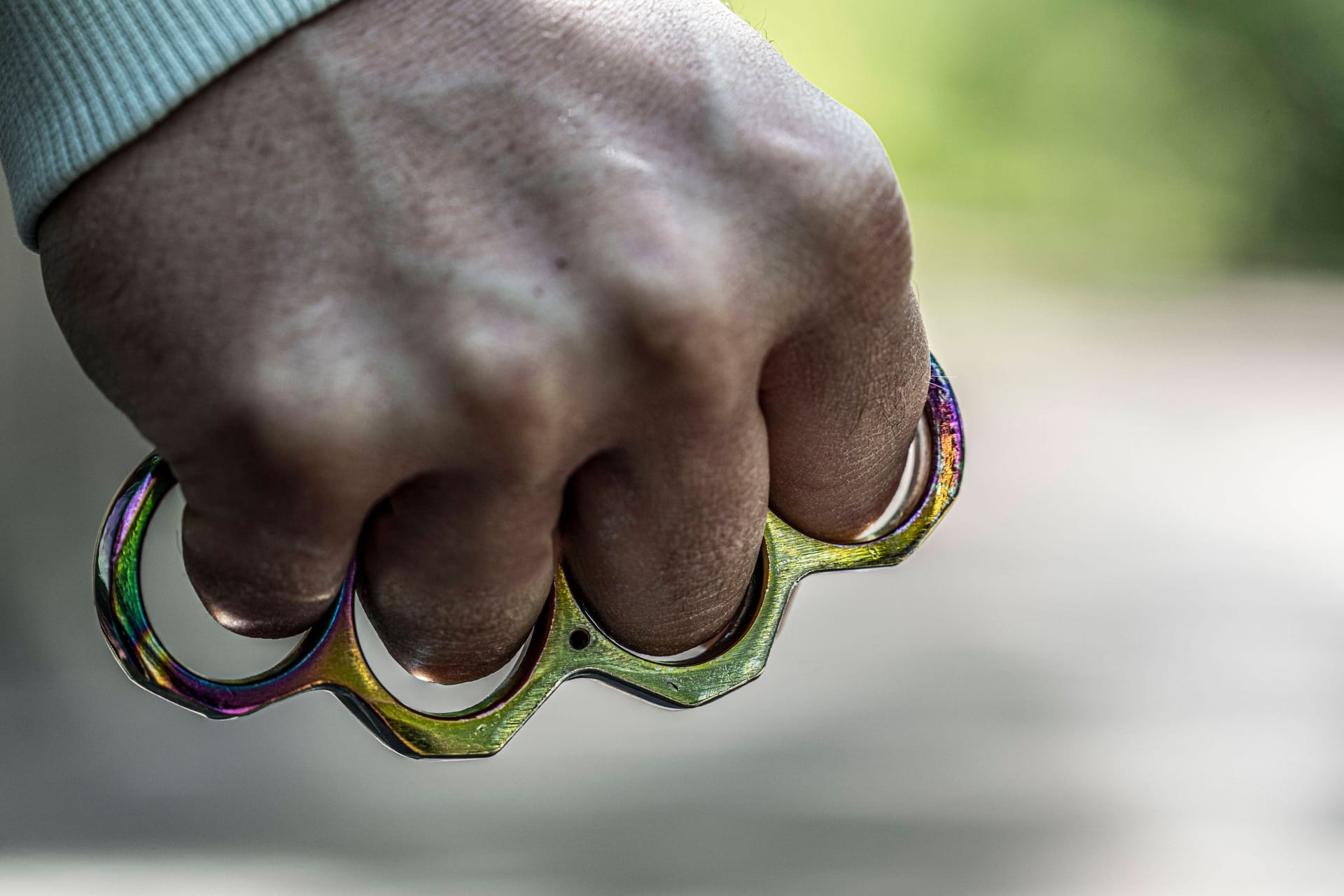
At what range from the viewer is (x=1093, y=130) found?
82 centimetres

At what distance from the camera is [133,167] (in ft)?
0.64

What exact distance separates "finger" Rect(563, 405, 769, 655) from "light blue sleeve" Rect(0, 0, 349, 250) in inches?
4.2

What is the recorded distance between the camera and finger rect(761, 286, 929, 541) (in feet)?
0.75

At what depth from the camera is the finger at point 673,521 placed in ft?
0.71

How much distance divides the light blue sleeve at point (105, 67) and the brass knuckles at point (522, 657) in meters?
0.08

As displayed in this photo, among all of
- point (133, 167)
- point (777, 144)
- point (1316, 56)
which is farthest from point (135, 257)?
point (1316, 56)

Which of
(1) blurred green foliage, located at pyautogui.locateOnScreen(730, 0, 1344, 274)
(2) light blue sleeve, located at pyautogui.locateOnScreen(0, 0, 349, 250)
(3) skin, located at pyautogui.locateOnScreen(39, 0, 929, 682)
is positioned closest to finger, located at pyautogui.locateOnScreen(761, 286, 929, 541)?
(3) skin, located at pyautogui.locateOnScreen(39, 0, 929, 682)

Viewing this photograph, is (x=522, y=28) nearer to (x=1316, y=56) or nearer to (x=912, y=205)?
(x=912, y=205)

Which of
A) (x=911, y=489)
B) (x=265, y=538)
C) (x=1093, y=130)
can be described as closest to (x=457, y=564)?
(x=265, y=538)

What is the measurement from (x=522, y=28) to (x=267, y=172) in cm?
6

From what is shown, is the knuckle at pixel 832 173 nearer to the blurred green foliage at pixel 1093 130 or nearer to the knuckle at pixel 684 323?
the knuckle at pixel 684 323

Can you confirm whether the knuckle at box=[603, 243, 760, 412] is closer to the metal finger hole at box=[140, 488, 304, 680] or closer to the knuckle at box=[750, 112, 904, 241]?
the knuckle at box=[750, 112, 904, 241]

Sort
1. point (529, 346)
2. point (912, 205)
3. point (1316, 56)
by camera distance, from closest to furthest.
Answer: point (529, 346) → point (912, 205) → point (1316, 56)

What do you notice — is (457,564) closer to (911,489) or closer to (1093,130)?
(911,489)
